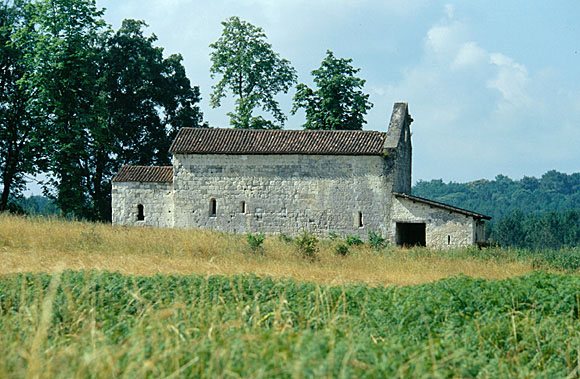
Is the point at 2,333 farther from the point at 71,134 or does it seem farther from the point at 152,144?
the point at 152,144

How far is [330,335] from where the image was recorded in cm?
620

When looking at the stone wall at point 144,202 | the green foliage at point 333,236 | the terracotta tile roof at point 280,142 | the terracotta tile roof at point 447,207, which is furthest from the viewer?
the stone wall at point 144,202

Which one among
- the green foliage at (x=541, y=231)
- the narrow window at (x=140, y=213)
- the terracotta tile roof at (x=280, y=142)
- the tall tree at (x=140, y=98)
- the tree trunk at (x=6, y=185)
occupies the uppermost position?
the tall tree at (x=140, y=98)

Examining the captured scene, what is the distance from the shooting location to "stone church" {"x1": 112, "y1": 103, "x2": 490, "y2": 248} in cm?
2902

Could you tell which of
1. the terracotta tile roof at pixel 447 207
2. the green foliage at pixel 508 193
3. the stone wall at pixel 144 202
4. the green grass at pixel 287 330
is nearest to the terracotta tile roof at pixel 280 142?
the stone wall at pixel 144 202

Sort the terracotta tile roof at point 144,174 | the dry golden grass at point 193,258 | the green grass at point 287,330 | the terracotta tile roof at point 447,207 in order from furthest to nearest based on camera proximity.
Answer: the terracotta tile roof at point 144,174 → the terracotta tile roof at point 447,207 → the dry golden grass at point 193,258 → the green grass at point 287,330

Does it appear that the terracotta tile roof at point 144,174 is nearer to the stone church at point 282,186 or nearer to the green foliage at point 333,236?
the stone church at point 282,186

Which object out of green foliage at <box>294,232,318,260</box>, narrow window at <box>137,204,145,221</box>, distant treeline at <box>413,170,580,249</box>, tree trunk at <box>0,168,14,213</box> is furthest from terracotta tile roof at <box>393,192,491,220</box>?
distant treeline at <box>413,170,580,249</box>

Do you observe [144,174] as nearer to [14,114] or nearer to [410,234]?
[14,114]

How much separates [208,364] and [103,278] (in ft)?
21.7

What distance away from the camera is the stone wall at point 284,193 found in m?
29.1

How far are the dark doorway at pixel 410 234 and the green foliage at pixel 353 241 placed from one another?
2133mm

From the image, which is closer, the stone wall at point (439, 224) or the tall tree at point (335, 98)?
the stone wall at point (439, 224)

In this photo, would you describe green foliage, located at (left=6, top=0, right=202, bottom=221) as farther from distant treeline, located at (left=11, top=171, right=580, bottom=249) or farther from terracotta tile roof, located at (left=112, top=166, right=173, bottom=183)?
distant treeline, located at (left=11, top=171, right=580, bottom=249)
